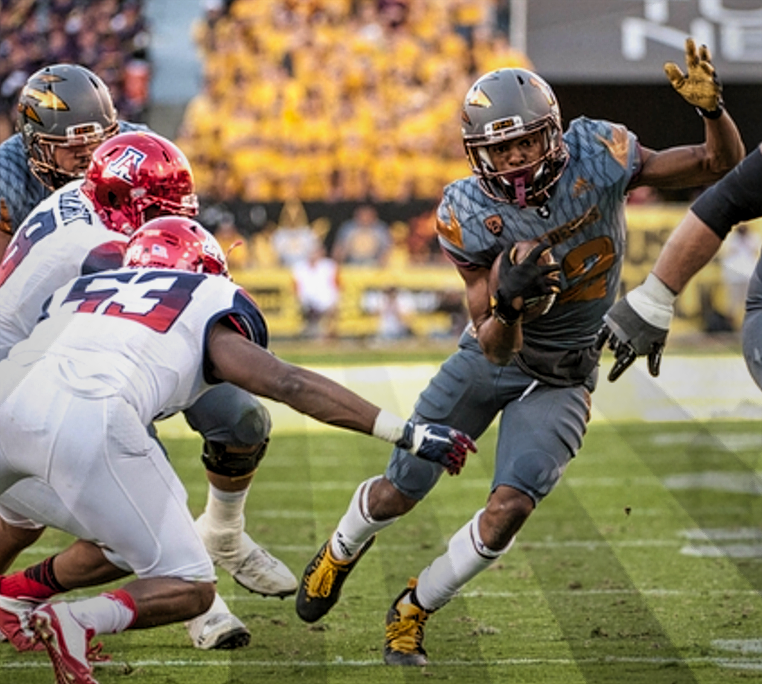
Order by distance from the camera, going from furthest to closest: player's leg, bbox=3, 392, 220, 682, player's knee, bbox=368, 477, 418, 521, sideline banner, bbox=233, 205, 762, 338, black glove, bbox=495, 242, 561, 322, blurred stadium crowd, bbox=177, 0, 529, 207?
blurred stadium crowd, bbox=177, 0, 529, 207, sideline banner, bbox=233, 205, 762, 338, player's knee, bbox=368, 477, 418, 521, black glove, bbox=495, 242, 561, 322, player's leg, bbox=3, 392, 220, 682

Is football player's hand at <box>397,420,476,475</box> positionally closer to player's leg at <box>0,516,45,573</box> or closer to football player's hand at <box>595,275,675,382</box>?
football player's hand at <box>595,275,675,382</box>

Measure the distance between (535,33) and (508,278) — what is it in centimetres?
1191

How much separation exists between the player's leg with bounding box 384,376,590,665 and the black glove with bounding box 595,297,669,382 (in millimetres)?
448

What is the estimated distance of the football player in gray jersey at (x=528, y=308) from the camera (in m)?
4.11

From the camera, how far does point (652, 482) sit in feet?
24.1

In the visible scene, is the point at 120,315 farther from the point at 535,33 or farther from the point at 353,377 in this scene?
the point at 535,33

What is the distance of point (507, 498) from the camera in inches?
160

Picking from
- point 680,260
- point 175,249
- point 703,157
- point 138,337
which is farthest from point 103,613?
point 703,157

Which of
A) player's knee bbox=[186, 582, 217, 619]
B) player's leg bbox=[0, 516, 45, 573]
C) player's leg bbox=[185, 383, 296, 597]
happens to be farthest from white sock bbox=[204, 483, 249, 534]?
player's knee bbox=[186, 582, 217, 619]

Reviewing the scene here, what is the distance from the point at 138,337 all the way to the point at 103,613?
0.64 meters

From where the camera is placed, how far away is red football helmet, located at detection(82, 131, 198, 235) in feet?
13.6

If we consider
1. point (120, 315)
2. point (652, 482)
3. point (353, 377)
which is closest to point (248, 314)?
point (120, 315)

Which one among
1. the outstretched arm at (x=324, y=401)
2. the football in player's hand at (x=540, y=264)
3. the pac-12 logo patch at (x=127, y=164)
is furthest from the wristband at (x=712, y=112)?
the pac-12 logo patch at (x=127, y=164)

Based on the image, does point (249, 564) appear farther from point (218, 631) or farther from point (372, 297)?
point (372, 297)
